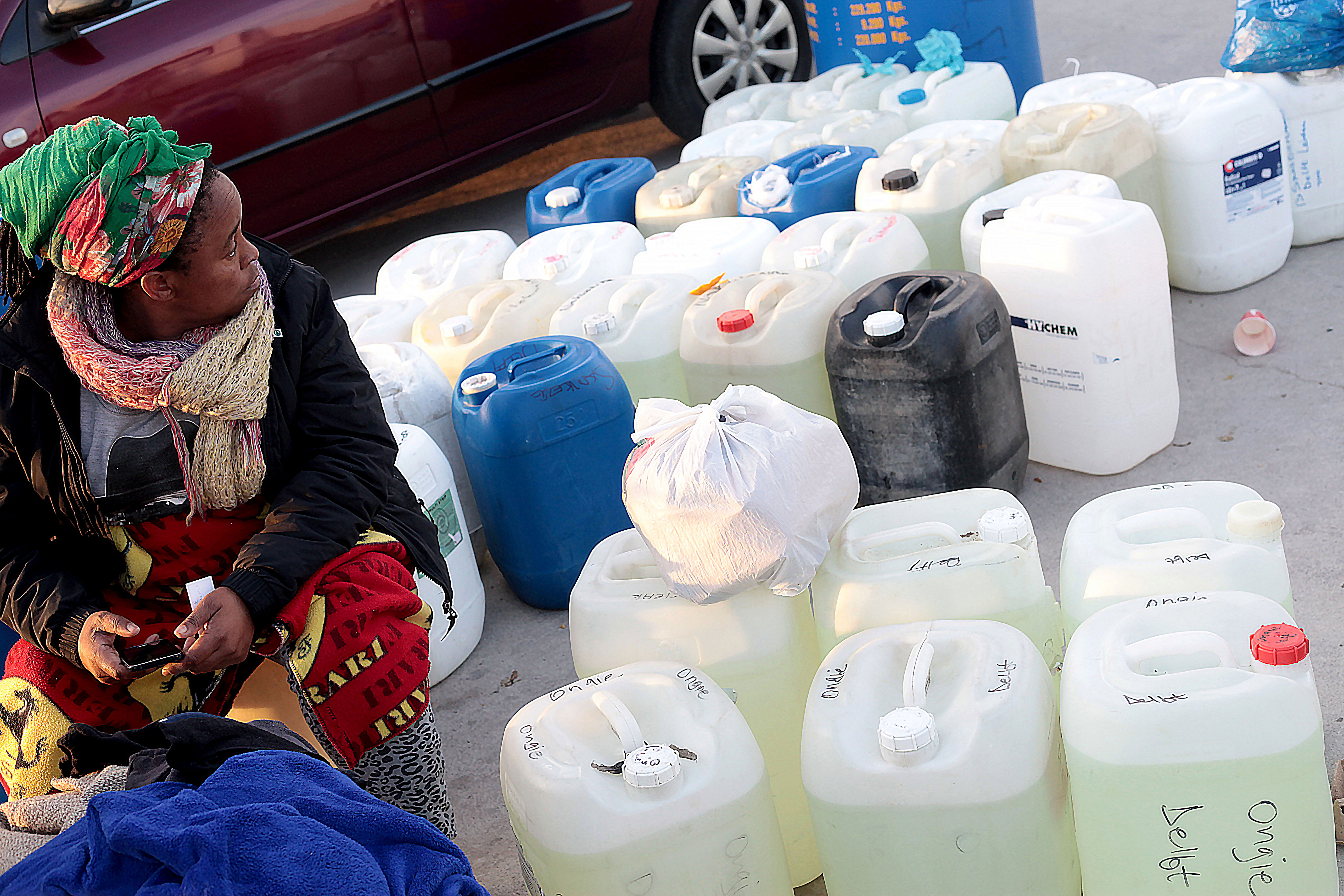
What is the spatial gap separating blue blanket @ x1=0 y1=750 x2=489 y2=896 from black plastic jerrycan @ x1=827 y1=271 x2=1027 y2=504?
5.32 feet

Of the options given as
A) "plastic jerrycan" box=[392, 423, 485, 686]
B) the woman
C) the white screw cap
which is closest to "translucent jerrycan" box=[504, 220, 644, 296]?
"plastic jerrycan" box=[392, 423, 485, 686]

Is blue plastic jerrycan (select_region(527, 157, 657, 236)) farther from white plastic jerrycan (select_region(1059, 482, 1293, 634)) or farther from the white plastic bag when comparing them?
white plastic jerrycan (select_region(1059, 482, 1293, 634))

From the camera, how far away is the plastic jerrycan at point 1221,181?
3.24 metres

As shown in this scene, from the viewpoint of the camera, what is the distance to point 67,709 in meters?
1.81

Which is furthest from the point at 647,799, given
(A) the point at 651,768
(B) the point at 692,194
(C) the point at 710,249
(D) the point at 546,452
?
(B) the point at 692,194

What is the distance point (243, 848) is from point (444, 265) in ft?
9.40

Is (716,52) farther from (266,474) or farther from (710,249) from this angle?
(266,474)

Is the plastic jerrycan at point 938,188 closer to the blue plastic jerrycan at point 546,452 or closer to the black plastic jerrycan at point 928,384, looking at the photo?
the black plastic jerrycan at point 928,384

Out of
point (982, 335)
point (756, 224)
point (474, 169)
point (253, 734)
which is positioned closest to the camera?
point (253, 734)

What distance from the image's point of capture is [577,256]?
354 centimetres

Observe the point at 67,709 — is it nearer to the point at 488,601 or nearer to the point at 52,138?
the point at 52,138

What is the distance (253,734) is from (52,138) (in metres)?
0.92

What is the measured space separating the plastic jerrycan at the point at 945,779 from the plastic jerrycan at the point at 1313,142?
242 centimetres

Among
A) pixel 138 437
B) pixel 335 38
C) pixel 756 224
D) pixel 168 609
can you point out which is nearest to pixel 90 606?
pixel 168 609
